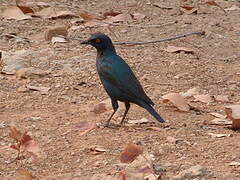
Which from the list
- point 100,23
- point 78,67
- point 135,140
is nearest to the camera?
point 135,140

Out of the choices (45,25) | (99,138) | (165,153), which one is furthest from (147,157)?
(45,25)

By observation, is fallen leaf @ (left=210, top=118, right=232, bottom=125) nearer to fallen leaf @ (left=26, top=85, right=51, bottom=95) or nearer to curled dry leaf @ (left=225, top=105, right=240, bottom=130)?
curled dry leaf @ (left=225, top=105, right=240, bottom=130)

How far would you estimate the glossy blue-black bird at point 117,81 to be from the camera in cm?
602

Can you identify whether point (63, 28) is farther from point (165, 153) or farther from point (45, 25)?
point (165, 153)

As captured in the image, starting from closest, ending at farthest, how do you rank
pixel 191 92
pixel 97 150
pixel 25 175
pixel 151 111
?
pixel 25 175
pixel 97 150
pixel 151 111
pixel 191 92

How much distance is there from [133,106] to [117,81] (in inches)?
21.7

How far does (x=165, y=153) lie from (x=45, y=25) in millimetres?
3661

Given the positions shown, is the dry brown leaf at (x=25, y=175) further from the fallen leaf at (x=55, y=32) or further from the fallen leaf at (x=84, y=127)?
the fallen leaf at (x=55, y=32)

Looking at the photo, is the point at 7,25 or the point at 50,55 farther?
the point at 7,25

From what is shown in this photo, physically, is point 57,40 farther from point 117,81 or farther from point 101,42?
point 117,81

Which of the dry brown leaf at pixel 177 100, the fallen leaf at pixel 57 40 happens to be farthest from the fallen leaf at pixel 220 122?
the fallen leaf at pixel 57 40

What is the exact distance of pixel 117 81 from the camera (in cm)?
612

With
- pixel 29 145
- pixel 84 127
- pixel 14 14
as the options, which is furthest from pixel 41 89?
pixel 14 14

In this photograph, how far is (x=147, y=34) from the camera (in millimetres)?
8453
